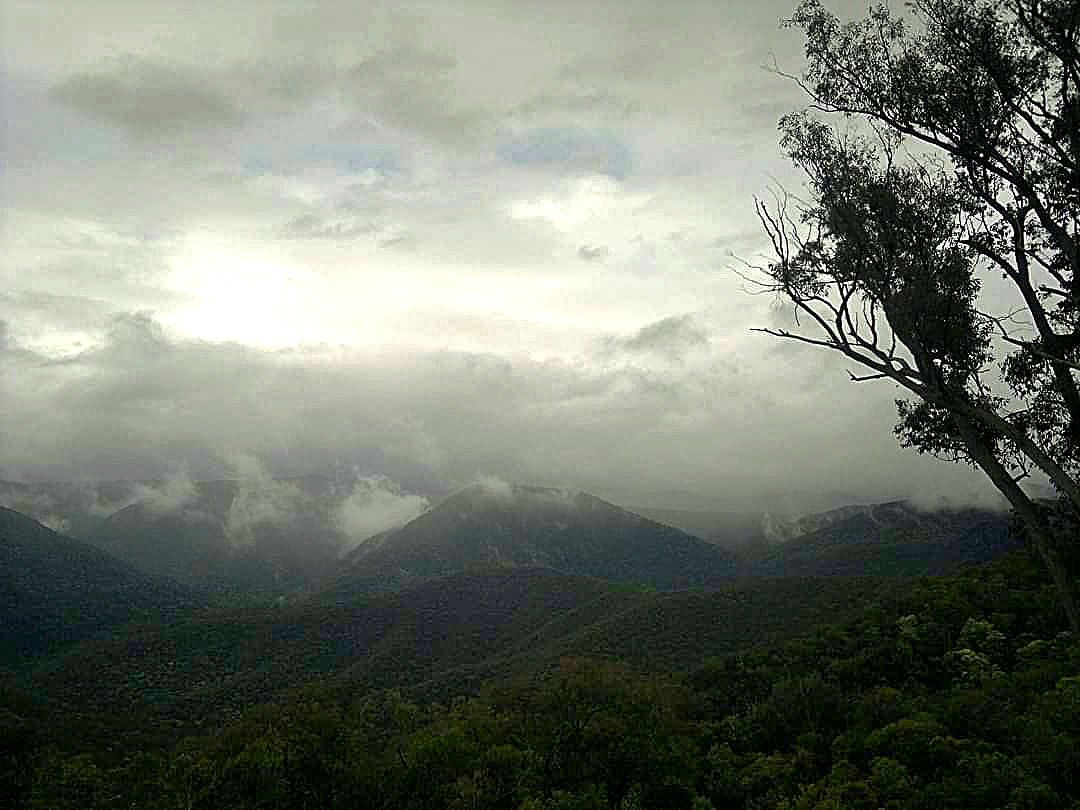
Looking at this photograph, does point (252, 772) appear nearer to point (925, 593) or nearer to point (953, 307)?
point (953, 307)

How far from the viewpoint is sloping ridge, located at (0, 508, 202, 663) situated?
14138 cm

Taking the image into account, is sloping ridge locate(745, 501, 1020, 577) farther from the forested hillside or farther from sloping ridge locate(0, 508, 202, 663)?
sloping ridge locate(0, 508, 202, 663)

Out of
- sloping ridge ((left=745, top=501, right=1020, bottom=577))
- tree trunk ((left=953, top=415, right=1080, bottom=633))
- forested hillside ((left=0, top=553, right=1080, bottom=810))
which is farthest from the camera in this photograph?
sloping ridge ((left=745, top=501, right=1020, bottom=577))

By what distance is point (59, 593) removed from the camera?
161875mm

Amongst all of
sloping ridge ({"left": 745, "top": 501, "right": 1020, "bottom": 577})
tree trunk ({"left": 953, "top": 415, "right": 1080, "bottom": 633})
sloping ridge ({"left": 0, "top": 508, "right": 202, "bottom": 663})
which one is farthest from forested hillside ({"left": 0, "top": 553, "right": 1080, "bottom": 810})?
sloping ridge ({"left": 0, "top": 508, "right": 202, "bottom": 663})

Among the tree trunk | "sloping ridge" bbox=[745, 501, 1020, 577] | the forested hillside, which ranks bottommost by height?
"sloping ridge" bbox=[745, 501, 1020, 577]

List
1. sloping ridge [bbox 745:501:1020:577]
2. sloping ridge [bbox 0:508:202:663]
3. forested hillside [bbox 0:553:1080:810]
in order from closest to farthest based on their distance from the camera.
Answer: forested hillside [bbox 0:553:1080:810], sloping ridge [bbox 745:501:1020:577], sloping ridge [bbox 0:508:202:663]

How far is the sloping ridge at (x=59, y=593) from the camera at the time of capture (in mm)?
141375

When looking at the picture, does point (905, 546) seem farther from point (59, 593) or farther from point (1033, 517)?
point (59, 593)

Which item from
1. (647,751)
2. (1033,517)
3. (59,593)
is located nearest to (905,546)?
(647,751)

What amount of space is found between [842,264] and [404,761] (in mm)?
12806

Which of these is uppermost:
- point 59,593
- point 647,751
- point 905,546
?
point 59,593

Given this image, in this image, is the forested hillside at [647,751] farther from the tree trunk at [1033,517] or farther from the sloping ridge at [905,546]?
the sloping ridge at [905,546]

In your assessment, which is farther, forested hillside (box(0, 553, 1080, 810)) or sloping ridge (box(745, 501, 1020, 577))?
sloping ridge (box(745, 501, 1020, 577))
